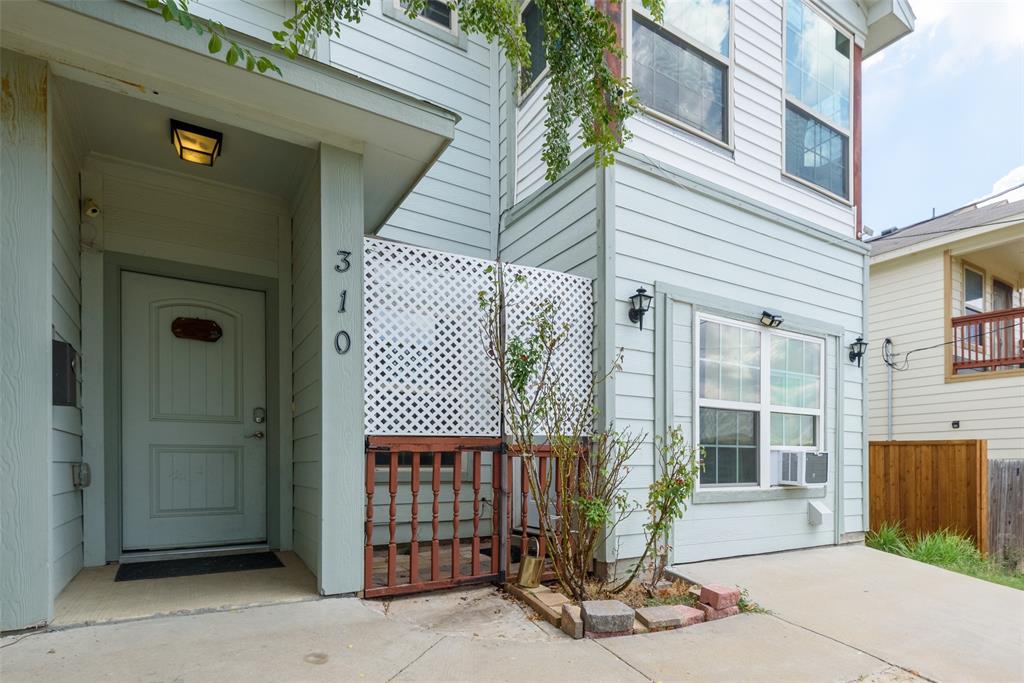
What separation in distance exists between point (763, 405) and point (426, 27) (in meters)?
4.49

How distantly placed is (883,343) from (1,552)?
1077cm

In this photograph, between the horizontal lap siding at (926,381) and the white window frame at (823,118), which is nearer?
the white window frame at (823,118)

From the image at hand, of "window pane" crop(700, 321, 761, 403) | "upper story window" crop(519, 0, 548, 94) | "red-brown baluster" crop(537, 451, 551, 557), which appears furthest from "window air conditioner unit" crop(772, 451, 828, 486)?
"upper story window" crop(519, 0, 548, 94)

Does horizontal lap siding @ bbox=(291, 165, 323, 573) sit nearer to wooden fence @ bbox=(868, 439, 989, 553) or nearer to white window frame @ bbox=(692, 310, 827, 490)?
white window frame @ bbox=(692, 310, 827, 490)

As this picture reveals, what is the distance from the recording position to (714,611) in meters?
3.07

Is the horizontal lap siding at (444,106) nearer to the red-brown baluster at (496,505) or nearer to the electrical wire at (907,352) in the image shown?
the red-brown baluster at (496,505)

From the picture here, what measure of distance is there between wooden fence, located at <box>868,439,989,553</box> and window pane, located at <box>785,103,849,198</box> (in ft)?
10.2

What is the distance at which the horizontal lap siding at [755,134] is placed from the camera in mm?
4488

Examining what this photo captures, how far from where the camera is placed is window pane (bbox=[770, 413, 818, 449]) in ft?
15.4

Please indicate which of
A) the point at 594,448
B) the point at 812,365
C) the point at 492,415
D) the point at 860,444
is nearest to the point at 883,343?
the point at 860,444

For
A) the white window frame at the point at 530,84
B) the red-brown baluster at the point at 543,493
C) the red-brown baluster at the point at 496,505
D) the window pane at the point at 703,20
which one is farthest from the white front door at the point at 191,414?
the window pane at the point at 703,20

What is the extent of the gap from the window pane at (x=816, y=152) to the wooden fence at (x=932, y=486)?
3108 millimetres

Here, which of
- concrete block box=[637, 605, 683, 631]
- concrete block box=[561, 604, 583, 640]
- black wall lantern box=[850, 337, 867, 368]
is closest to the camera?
concrete block box=[561, 604, 583, 640]

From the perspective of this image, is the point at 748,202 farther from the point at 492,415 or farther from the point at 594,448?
the point at 492,415
